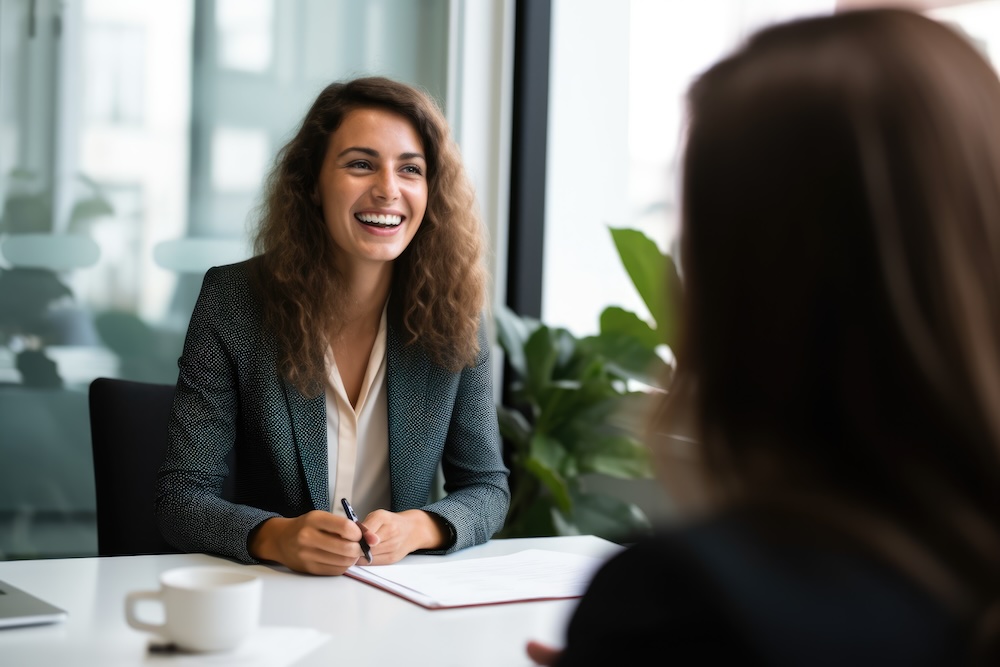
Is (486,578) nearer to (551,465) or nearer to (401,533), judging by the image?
(401,533)

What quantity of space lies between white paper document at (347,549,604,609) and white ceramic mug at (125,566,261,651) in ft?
0.91

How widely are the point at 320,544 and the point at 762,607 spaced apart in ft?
3.35

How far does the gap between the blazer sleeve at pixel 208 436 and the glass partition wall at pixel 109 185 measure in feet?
3.68

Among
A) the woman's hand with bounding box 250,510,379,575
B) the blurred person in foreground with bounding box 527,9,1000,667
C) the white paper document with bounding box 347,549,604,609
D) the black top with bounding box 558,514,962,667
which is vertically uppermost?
the blurred person in foreground with bounding box 527,9,1000,667

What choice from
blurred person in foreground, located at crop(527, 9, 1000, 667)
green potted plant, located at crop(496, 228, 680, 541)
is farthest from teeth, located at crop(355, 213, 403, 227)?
blurred person in foreground, located at crop(527, 9, 1000, 667)

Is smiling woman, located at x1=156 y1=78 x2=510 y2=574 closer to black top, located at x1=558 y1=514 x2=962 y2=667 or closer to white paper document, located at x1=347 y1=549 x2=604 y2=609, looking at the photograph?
white paper document, located at x1=347 y1=549 x2=604 y2=609

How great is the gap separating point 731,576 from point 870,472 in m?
0.11

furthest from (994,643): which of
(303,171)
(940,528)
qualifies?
(303,171)

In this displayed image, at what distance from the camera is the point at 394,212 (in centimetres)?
201

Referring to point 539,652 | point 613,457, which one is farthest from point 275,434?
point 613,457

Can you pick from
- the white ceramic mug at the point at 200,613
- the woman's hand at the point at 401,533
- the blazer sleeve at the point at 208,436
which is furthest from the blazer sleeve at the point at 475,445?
the white ceramic mug at the point at 200,613

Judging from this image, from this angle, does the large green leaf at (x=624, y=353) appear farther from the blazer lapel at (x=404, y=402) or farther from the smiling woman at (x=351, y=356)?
the blazer lapel at (x=404, y=402)

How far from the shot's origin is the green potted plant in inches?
111

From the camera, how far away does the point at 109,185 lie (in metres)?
3.07
